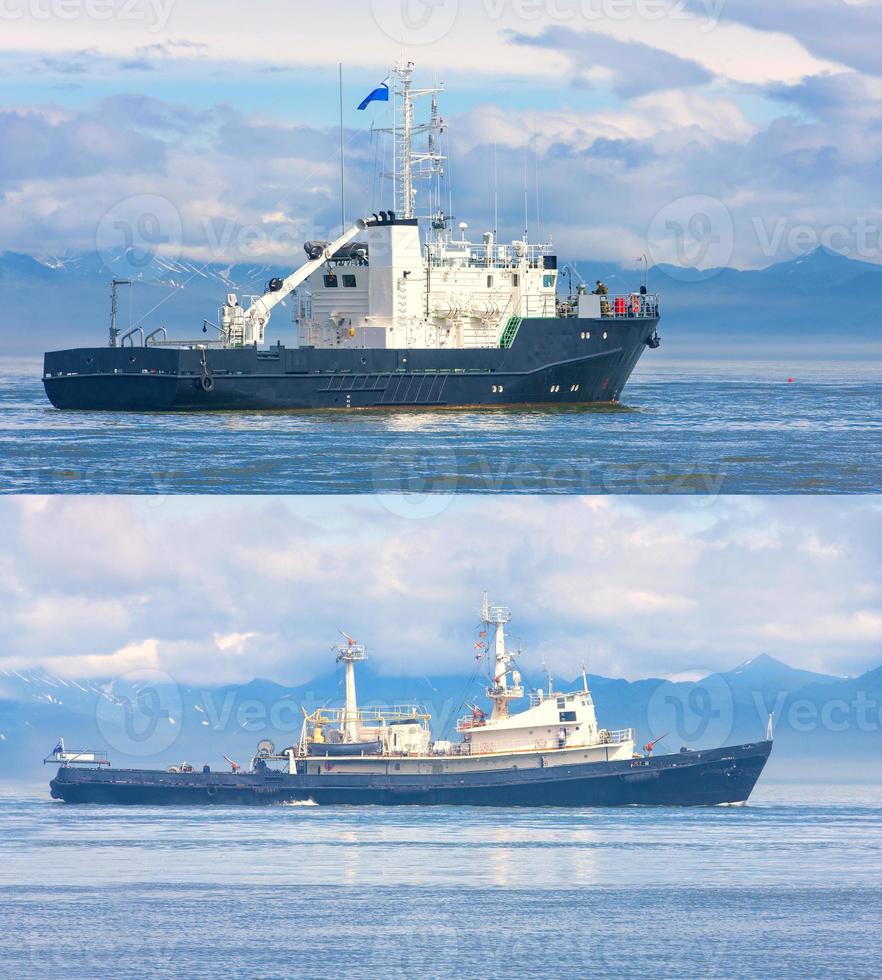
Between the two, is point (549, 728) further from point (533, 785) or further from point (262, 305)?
point (262, 305)

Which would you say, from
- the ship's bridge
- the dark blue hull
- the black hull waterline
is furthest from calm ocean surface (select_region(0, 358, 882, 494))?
the black hull waterline

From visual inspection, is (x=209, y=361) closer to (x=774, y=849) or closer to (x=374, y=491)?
(x=374, y=491)

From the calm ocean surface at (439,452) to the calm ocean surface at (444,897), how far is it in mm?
9648

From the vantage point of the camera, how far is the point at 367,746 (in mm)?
64062

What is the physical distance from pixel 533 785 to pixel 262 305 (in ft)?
67.6

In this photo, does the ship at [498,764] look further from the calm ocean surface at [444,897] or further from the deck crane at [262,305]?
the deck crane at [262,305]

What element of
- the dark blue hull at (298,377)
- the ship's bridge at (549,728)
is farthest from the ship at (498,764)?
the dark blue hull at (298,377)

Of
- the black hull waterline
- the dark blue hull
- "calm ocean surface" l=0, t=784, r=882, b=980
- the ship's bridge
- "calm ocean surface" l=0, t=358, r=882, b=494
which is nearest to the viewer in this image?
"calm ocean surface" l=0, t=784, r=882, b=980

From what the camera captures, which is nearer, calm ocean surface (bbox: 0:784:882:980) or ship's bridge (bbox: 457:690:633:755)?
calm ocean surface (bbox: 0:784:882:980)

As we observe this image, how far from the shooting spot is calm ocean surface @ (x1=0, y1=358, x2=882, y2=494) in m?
38.4

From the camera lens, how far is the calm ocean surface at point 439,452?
126 ft

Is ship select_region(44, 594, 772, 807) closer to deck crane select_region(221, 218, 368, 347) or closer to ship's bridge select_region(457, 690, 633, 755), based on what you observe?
ship's bridge select_region(457, 690, 633, 755)

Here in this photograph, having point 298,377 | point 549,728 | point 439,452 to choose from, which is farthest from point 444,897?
point 549,728

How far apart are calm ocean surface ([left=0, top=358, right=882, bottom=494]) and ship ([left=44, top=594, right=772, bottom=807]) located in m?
13.5
